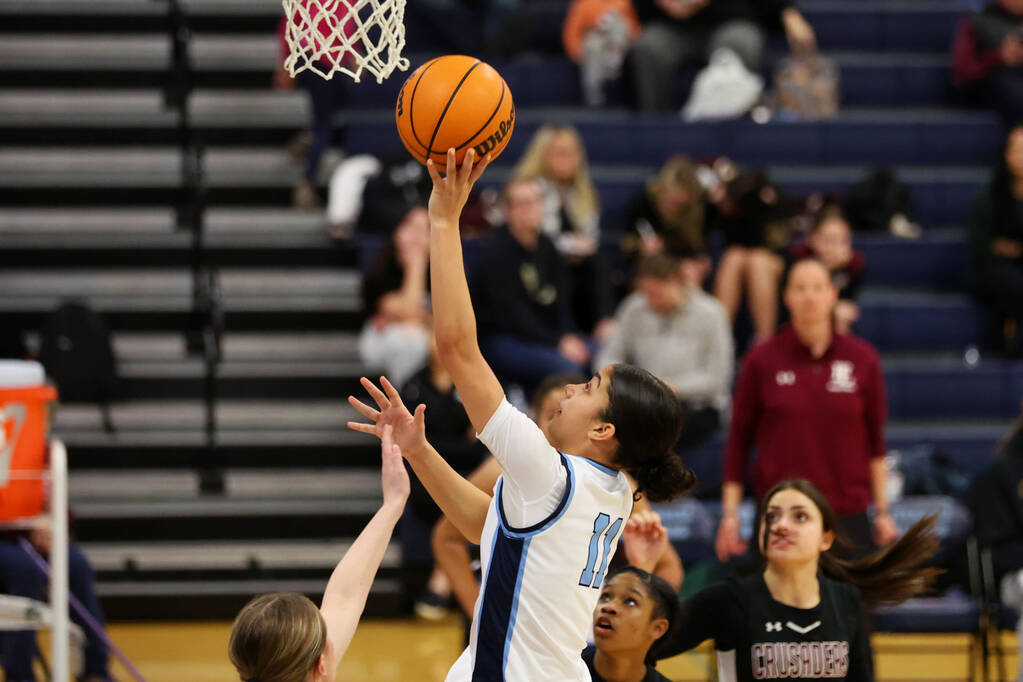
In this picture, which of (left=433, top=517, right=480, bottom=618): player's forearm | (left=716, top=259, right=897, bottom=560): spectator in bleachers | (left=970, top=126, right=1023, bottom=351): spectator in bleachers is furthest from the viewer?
(left=970, top=126, right=1023, bottom=351): spectator in bleachers

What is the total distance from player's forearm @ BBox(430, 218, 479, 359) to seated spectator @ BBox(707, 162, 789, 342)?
5.38 meters

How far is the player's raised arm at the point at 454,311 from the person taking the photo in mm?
2707

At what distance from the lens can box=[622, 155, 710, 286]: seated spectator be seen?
8.02 m

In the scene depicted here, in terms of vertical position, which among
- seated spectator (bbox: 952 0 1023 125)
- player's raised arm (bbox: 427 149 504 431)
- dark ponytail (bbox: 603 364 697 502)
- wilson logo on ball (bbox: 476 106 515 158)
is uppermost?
seated spectator (bbox: 952 0 1023 125)

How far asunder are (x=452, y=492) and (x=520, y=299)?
444 cm

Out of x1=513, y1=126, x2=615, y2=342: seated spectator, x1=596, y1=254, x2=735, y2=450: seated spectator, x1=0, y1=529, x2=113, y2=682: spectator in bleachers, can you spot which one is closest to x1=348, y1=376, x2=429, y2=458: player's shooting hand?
x1=0, y1=529, x2=113, y2=682: spectator in bleachers

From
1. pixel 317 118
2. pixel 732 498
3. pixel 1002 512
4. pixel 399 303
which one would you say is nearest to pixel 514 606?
pixel 732 498

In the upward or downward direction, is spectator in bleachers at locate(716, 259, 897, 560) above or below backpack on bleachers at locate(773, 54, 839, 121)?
below

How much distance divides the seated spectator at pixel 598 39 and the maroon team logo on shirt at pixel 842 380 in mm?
4696

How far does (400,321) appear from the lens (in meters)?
7.59

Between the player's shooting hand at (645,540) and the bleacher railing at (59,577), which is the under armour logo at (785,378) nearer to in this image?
the player's shooting hand at (645,540)

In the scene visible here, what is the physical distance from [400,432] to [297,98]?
273 inches

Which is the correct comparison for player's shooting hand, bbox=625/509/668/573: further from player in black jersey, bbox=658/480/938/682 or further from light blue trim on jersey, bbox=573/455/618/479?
light blue trim on jersey, bbox=573/455/618/479

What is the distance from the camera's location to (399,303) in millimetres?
7551
